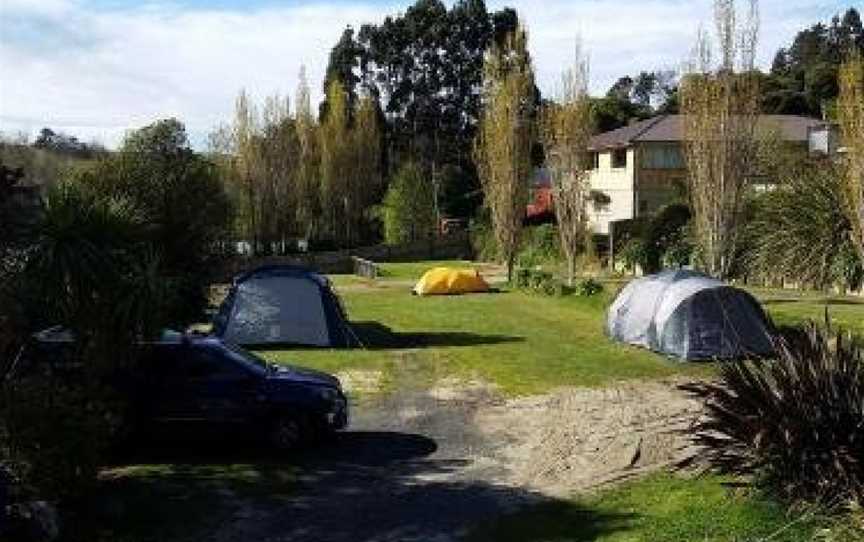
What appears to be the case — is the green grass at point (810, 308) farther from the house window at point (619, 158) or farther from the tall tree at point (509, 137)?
the house window at point (619, 158)

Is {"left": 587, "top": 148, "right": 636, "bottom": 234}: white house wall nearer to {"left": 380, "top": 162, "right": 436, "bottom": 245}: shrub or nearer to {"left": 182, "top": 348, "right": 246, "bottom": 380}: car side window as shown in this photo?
{"left": 380, "top": 162, "right": 436, "bottom": 245}: shrub

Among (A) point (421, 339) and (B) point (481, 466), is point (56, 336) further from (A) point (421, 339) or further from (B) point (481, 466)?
(A) point (421, 339)

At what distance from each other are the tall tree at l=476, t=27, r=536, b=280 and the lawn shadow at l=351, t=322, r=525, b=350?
1446cm

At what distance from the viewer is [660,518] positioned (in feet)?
36.4

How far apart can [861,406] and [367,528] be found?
16.2 ft

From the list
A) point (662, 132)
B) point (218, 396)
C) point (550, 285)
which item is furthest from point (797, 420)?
point (662, 132)

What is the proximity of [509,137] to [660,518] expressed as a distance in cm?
3150

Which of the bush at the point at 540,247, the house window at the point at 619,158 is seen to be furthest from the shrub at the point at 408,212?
the bush at the point at 540,247

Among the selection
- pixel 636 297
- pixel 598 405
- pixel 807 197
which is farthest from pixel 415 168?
pixel 598 405

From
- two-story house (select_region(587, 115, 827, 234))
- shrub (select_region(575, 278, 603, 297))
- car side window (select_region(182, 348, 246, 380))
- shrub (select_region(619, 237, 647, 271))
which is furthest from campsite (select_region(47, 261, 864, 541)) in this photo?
two-story house (select_region(587, 115, 827, 234))

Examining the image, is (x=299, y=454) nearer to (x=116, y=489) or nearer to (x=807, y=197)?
(x=116, y=489)

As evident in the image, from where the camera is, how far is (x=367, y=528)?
466 inches

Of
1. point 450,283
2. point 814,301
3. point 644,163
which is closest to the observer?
point 814,301

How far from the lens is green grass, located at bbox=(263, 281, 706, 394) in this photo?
69.8ft
